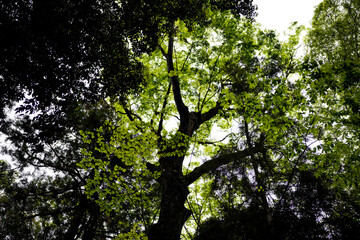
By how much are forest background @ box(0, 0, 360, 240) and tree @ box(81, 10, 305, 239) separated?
2.1 inches

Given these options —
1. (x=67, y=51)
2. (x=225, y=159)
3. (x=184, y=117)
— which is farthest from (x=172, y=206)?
(x=67, y=51)

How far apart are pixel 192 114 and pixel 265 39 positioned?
16.0 ft

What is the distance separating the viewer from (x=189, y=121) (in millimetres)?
6945

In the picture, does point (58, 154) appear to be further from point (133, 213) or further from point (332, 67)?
point (332, 67)

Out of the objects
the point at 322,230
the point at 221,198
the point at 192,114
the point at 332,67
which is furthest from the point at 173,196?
the point at 332,67

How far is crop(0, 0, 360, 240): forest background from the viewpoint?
3451mm

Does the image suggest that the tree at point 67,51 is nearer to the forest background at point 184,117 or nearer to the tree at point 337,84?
the forest background at point 184,117

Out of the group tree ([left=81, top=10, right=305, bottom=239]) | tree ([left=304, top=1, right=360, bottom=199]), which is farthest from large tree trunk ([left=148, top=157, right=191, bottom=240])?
tree ([left=304, top=1, right=360, bottom=199])

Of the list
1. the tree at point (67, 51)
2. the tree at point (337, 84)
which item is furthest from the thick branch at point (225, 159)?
the tree at point (67, 51)

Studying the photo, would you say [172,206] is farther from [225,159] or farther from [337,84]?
[337,84]

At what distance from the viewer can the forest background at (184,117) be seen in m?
3.45

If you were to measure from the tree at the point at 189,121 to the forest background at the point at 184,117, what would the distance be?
5cm

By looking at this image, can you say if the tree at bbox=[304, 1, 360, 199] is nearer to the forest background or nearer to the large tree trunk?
the forest background

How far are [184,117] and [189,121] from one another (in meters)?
0.24
